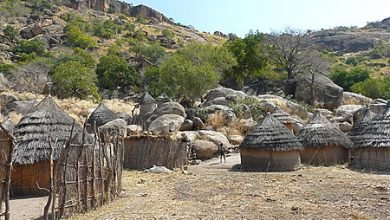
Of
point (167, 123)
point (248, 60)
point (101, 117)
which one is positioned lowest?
point (167, 123)

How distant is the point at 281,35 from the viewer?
44062 millimetres

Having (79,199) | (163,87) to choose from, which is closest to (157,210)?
(79,199)

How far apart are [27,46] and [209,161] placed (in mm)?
38727

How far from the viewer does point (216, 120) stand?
89.8ft

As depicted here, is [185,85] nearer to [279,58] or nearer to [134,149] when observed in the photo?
[279,58]

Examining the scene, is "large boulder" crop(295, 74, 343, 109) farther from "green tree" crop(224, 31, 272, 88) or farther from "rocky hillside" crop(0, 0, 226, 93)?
"rocky hillside" crop(0, 0, 226, 93)

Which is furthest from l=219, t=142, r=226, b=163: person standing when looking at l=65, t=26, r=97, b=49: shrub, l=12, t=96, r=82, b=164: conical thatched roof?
l=65, t=26, r=97, b=49: shrub

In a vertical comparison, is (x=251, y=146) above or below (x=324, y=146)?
above

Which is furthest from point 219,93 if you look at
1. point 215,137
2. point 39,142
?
point 39,142

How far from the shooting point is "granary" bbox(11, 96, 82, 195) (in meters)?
12.5

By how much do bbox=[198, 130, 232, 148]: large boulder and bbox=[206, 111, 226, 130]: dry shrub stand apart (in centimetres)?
233

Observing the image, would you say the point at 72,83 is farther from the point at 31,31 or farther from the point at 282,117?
the point at 31,31

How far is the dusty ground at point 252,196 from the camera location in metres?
9.68

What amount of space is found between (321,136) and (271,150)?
314cm
